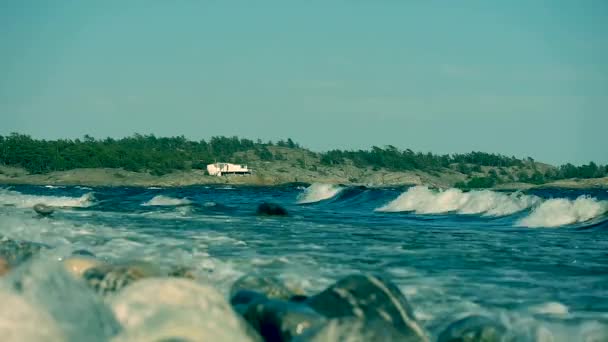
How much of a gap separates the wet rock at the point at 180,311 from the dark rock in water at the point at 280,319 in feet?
0.97

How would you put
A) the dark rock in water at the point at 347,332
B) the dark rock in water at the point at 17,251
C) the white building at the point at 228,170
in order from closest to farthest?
1. the dark rock in water at the point at 347,332
2. the dark rock in water at the point at 17,251
3. the white building at the point at 228,170

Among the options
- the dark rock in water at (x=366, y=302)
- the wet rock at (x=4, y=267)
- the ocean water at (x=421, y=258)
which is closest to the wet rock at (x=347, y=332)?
the dark rock in water at (x=366, y=302)

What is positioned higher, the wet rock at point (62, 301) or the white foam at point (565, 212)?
the wet rock at point (62, 301)

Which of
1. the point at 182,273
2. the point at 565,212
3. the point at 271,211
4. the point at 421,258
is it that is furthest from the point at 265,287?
the point at 565,212

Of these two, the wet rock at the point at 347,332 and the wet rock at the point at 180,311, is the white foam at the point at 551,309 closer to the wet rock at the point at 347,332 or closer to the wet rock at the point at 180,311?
the wet rock at the point at 347,332

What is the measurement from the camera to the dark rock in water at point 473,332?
5.59 metres

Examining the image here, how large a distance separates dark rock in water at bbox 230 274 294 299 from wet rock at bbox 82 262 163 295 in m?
0.73

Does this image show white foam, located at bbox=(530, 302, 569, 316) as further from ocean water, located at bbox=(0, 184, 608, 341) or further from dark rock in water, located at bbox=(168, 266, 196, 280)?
dark rock in water, located at bbox=(168, 266, 196, 280)

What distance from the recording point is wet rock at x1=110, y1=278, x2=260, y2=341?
4375mm

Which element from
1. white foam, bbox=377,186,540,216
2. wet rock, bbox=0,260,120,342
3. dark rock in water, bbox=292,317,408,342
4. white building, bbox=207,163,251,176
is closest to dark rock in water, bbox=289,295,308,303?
dark rock in water, bbox=292,317,408,342

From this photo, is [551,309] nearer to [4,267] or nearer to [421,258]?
[421,258]

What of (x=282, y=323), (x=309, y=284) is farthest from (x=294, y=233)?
(x=282, y=323)

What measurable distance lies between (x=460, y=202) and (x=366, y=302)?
29.6 metres

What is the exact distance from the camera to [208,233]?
666 inches
